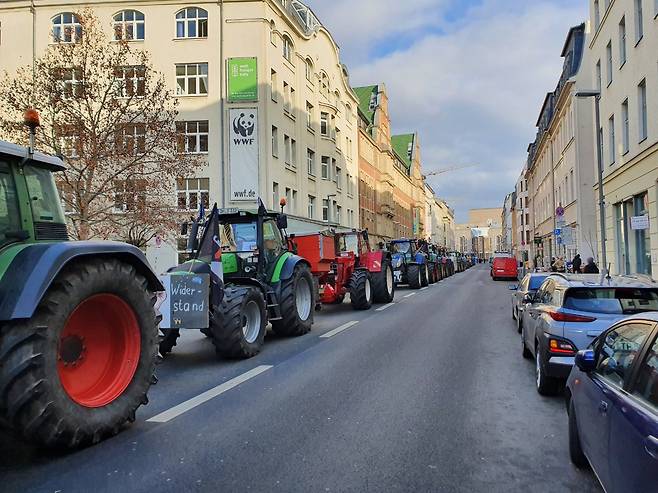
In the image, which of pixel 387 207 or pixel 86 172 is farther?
pixel 387 207

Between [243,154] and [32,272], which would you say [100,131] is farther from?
[32,272]

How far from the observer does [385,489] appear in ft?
12.7

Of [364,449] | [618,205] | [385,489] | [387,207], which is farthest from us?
[387,207]

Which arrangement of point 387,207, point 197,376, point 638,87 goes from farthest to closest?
point 387,207
point 638,87
point 197,376

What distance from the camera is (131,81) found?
19.0 meters

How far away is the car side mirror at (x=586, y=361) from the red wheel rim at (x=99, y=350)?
372 cm

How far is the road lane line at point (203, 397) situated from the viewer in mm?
5598

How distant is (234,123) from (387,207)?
3562 centimetres

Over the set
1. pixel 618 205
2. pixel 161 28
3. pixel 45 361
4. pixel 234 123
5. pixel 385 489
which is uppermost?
pixel 161 28

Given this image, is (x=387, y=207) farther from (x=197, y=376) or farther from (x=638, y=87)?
(x=197, y=376)

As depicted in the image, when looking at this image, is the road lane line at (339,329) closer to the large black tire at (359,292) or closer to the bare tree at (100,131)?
the large black tire at (359,292)

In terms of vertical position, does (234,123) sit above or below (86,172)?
above

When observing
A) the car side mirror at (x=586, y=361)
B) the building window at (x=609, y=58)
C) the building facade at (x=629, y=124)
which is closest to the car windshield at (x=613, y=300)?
the car side mirror at (x=586, y=361)

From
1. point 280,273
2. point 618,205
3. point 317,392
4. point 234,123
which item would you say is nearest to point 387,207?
point 234,123
